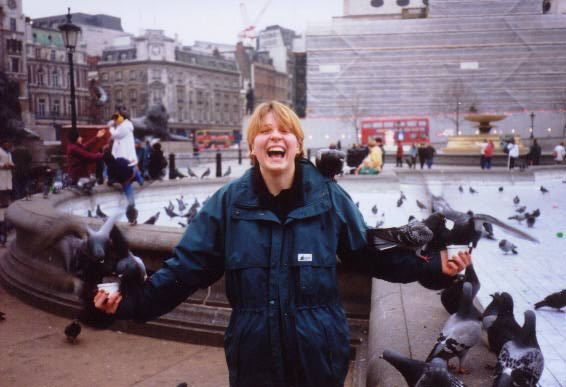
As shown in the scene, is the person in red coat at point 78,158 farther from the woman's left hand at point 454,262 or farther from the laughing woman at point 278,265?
the woman's left hand at point 454,262

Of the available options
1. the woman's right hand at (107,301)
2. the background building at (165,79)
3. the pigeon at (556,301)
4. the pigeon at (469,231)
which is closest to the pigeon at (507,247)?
the pigeon at (556,301)

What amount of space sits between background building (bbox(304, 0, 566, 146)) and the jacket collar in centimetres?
6032

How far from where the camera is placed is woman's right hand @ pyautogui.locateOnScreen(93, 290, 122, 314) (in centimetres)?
229

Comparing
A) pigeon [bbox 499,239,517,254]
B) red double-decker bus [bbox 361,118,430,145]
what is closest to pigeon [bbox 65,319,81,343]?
pigeon [bbox 499,239,517,254]

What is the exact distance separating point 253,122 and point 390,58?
6447 centimetres

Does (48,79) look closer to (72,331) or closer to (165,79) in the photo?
(165,79)

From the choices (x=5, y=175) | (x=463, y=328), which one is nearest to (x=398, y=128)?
(x=5, y=175)

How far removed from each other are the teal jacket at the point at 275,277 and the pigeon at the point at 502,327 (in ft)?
4.18

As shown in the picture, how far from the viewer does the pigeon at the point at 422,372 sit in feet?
8.49

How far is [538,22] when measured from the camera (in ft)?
200

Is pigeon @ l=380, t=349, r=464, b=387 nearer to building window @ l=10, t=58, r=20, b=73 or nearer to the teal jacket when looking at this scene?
the teal jacket

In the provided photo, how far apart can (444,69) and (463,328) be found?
2497 inches

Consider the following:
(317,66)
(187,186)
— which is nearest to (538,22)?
(317,66)

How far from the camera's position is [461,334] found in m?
3.43
